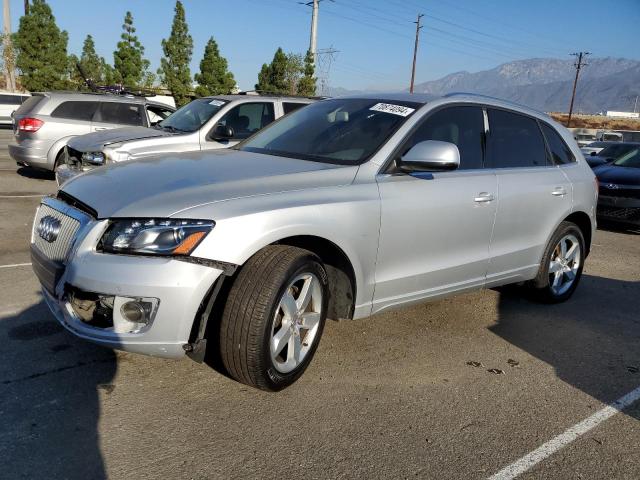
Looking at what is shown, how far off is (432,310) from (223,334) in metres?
2.39

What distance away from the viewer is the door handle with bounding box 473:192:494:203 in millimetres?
4155

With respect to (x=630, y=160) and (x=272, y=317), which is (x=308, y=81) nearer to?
(x=630, y=160)

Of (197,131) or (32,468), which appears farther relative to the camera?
(197,131)

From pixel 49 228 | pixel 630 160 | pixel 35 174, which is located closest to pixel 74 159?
pixel 35 174

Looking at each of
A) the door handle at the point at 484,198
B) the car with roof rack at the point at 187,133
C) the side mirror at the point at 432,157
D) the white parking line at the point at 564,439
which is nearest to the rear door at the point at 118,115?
the car with roof rack at the point at 187,133

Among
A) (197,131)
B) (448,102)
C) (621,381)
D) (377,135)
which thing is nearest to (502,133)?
(448,102)

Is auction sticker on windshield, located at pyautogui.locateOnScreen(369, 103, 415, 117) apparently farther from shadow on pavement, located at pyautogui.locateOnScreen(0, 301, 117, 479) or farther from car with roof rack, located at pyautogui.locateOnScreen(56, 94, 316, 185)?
car with roof rack, located at pyautogui.locateOnScreen(56, 94, 316, 185)

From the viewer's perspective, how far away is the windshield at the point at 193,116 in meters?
8.48

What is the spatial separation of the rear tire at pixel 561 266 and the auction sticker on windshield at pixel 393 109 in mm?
1916

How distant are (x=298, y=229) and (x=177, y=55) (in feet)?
138

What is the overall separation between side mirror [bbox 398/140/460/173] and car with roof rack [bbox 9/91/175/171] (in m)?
8.54

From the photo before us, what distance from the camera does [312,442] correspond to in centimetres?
284

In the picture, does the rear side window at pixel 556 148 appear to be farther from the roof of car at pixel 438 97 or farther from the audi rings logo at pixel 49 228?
the audi rings logo at pixel 49 228

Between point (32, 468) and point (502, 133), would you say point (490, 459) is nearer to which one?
point (32, 468)
